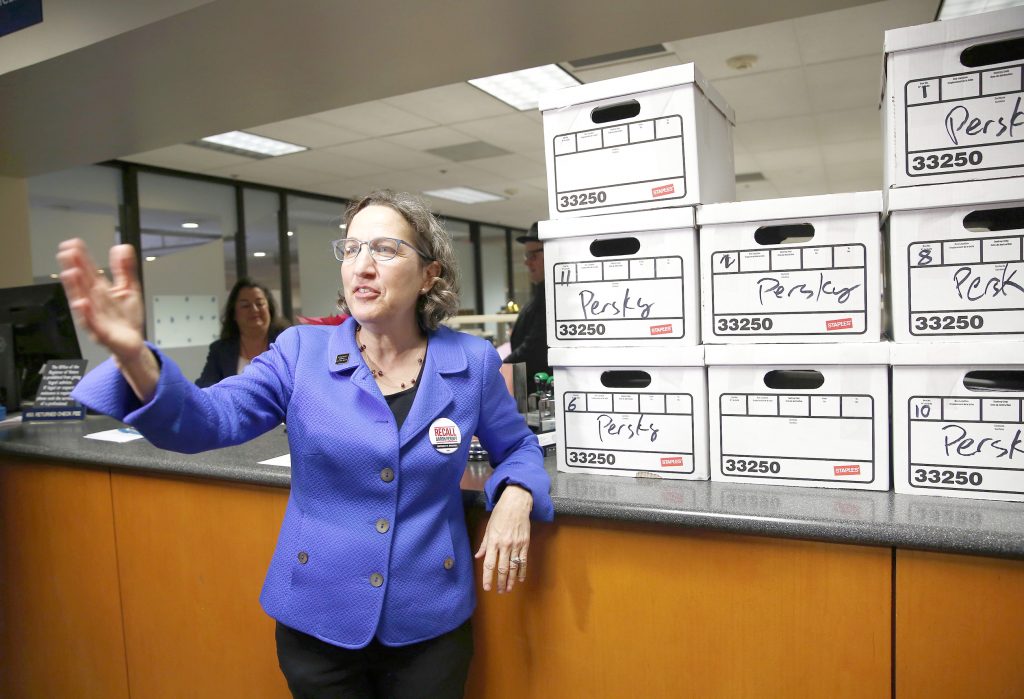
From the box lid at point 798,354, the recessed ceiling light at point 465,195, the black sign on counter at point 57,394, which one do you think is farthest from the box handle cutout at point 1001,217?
the recessed ceiling light at point 465,195

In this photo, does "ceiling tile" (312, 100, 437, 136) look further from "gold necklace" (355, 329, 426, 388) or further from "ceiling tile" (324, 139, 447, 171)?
"gold necklace" (355, 329, 426, 388)

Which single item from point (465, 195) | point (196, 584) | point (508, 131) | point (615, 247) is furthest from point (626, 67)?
point (465, 195)

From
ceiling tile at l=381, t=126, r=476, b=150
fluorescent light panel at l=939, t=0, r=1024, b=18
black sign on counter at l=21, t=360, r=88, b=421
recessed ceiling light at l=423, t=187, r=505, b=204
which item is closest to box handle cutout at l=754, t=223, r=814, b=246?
black sign on counter at l=21, t=360, r=88, b=421

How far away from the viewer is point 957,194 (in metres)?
1.12

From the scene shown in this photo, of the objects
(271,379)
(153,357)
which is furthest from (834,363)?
(153,357)

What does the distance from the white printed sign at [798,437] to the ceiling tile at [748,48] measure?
296 centimetres

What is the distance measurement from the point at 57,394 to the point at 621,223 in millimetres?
2207

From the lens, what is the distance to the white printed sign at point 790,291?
47.5 inches

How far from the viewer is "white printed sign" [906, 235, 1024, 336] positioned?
1101 mm

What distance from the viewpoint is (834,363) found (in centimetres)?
120

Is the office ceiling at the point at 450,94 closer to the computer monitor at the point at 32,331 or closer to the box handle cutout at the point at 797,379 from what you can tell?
the computer monitor at the point at 32,331

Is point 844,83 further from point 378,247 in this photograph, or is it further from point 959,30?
point 378,247

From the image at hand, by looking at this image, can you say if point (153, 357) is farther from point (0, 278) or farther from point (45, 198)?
point (45, 198)

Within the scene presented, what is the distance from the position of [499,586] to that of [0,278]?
433cm
